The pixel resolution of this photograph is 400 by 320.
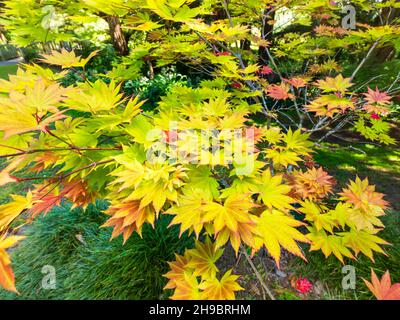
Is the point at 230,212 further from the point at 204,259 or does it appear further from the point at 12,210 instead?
the point at 12,210

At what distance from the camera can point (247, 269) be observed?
272 centimetres

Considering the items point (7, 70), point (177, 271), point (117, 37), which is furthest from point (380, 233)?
point (7, 70)

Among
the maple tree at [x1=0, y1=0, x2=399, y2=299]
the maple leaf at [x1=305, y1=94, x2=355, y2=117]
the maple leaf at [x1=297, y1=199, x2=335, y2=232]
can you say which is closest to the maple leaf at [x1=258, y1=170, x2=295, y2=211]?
the maple tree at [x1=0, y1=0, x2=399, y2=299]

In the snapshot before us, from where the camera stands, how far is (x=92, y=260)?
9.12ft

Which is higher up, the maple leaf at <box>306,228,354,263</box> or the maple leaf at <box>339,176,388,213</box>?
the maple leaf at <box>339,176,388,213</box>

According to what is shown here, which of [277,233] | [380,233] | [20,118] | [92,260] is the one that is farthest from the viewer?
[380,233]

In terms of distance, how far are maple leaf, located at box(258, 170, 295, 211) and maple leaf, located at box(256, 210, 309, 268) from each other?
0.06 meters

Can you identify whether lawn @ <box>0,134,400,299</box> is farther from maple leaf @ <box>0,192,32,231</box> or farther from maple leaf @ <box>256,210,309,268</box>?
maple leaf @ <box>0,192,32,231</box>

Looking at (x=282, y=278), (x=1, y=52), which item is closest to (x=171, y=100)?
(x=282, y=278)

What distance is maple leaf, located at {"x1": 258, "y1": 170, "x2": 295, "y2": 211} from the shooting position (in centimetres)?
144

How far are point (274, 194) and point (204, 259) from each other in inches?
26.8
